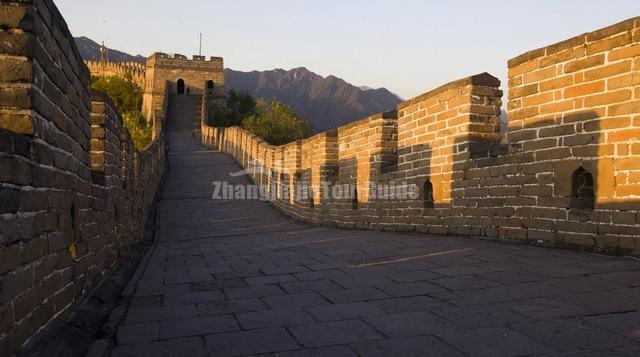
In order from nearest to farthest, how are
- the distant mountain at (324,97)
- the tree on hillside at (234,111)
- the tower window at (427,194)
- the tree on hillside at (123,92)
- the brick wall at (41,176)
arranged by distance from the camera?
the brick wall at (41,176)
the tower window at (427,194)
the tree on hillside at (234,111)
the tree on hillside at (123,92)
the distant mountain at (324,97)

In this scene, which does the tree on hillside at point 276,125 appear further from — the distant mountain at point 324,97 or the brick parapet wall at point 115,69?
the distant mountain at point 324,97

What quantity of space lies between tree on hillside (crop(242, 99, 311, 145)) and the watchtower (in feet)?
26.8

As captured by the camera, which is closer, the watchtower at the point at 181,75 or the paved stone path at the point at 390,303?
the paved stone path at the point at 390,303

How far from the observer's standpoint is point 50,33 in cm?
330

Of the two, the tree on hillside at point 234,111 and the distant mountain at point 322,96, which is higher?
the distant mountain at point 322,96

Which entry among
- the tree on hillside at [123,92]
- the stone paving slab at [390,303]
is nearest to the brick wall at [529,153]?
the stone paving slab at [390,303]

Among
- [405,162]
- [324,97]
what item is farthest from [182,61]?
[324,97]

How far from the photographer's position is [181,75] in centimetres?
5678

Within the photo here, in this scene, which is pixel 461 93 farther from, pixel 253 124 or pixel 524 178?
pixel 253 124

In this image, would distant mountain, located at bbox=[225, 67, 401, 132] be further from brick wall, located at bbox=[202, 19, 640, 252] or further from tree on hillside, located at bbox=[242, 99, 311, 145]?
brick wall, located at bbox=[202, 19, 640, 252]

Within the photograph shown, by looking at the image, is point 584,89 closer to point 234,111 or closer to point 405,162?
point 405,162

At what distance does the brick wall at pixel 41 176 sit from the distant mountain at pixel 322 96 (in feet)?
468

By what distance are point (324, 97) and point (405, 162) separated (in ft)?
550

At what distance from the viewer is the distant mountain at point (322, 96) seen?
520 feet
